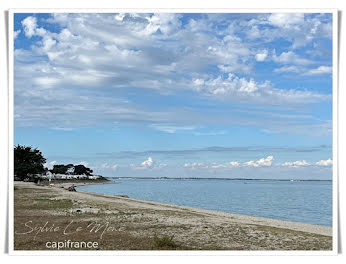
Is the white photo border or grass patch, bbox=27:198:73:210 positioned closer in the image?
the white photo border

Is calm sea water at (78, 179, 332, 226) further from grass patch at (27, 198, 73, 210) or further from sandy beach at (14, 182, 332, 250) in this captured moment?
grass patch at (27, 198, 73, 210)

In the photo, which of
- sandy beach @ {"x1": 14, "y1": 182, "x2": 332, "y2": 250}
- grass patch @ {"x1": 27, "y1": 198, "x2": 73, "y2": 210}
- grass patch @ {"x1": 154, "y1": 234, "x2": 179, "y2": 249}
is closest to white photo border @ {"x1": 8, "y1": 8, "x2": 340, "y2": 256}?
sandy beach @ {"x1": 14, "y1": 182, "x2": 332, "y2": 250}

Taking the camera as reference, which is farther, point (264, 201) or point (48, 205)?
point (264, 201)

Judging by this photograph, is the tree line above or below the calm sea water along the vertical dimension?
above

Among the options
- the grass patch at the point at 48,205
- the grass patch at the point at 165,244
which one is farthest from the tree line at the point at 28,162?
the grass patch at the point at 165,244

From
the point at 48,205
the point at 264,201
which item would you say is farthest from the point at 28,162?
the point at 264,201

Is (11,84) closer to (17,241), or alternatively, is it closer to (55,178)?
(17,241)

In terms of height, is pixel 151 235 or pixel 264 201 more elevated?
pixel 151 235

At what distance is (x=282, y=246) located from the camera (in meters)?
9.34
